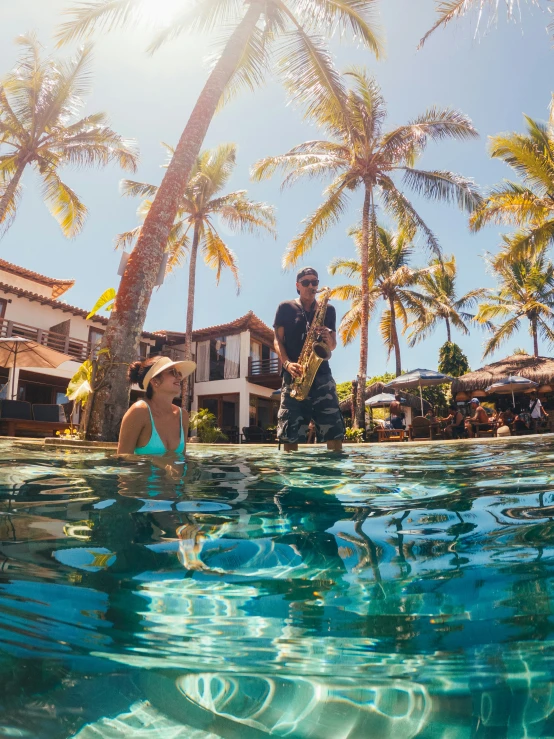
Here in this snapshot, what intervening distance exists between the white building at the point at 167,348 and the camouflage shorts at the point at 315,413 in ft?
54.2

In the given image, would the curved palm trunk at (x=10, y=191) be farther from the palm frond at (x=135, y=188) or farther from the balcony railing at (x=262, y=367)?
the balcony railing at (x=262, y=367)

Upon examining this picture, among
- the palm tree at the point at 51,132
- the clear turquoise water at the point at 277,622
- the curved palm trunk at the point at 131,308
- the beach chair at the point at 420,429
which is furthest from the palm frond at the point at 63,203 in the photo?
the clear turquoise water at the point at 277,622

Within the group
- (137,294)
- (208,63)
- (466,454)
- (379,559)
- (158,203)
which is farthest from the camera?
(208,63)

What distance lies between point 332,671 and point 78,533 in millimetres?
1110

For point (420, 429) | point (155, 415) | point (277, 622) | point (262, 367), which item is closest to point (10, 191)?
point (262, 367)

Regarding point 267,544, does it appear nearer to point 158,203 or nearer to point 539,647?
point 539,647

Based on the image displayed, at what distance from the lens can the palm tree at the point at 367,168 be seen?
14375 mm

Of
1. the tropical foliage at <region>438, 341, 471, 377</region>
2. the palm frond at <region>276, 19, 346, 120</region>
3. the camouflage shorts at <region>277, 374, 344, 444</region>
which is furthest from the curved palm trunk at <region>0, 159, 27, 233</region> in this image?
the tropical foliage at <region>438, 341, 471, 377</region>

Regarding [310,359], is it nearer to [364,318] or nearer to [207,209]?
[364,318]

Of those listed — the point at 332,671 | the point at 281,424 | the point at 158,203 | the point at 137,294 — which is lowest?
the point at 332,671

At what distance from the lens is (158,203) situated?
6191mm

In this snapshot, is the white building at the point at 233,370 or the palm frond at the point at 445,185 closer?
the palm frond at the point at 445,185

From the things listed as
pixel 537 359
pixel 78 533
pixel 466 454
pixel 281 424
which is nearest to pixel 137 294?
pixel 281 424

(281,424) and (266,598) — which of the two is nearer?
(266,598)
